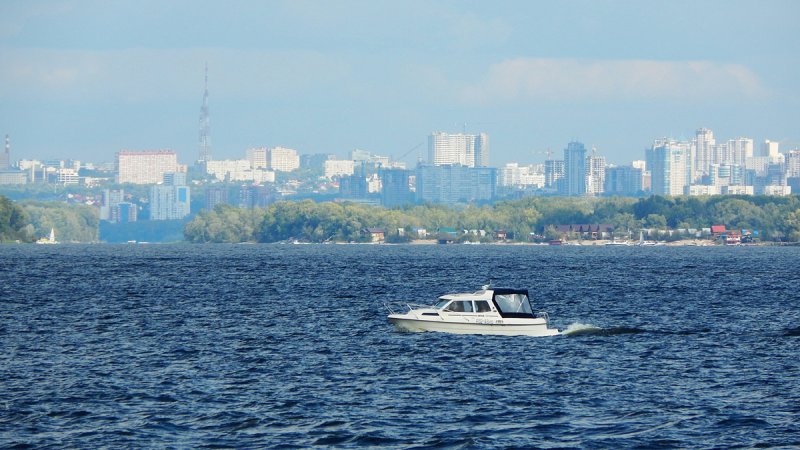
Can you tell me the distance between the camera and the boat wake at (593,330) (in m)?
78.0

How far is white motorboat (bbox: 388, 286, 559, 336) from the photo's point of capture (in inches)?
2943

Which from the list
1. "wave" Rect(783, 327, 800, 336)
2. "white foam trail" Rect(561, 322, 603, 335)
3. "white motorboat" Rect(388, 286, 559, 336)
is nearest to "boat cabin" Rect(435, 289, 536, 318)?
"white motorboat" Rect(388, 286, 559, 336)

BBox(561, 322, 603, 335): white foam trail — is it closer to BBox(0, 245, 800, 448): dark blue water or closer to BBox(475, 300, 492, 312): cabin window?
BBox(0, 245, 800, 448): dark blue water

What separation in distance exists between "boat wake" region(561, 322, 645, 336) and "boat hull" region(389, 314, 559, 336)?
140 cm

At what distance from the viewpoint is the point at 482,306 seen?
248 feet

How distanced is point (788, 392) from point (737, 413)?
605 centimetres

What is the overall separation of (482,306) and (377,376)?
635 inches

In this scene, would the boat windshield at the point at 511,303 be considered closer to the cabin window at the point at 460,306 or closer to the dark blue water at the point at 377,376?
the cabin window at the point at 460,306

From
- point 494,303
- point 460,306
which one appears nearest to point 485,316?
point 494,303

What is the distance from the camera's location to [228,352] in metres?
69.6

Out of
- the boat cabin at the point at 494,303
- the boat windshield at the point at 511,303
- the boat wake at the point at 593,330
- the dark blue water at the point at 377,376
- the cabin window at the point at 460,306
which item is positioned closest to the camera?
the dark blue water at the point at 377,376

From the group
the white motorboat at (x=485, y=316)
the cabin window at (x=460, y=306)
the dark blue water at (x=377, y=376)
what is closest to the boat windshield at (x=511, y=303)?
the white motorboat at (x=485, y=316)

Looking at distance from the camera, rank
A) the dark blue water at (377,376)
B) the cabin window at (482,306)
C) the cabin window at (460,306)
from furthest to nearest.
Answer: the cabin window at (460,306), the cabin window at (482,306), the dark blue water at (377,376)

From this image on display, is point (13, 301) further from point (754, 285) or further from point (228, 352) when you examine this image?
point (754, 285)
